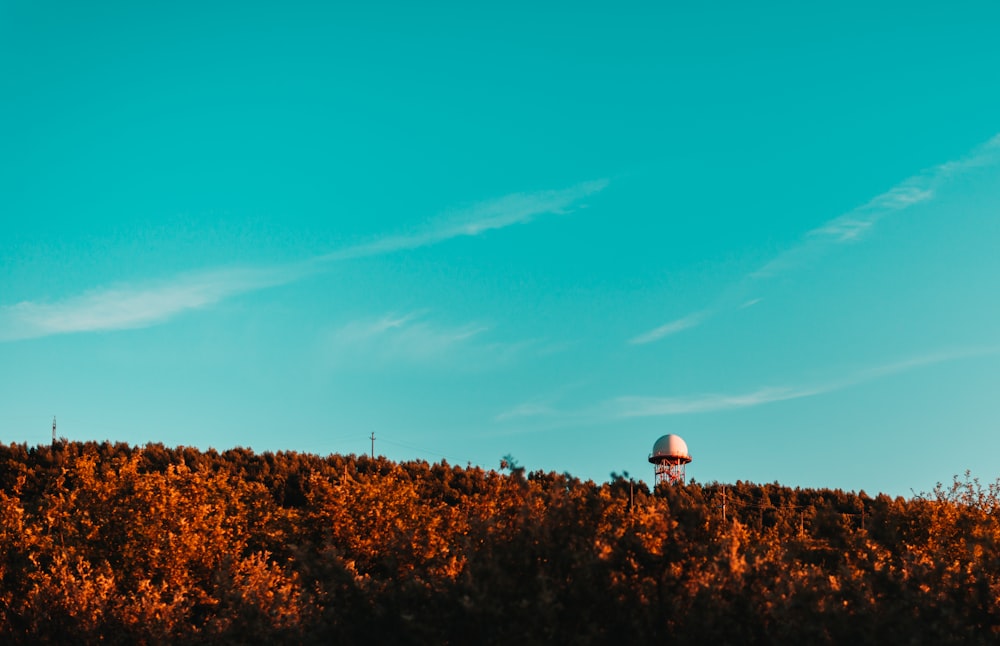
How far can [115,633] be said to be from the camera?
2448 cm

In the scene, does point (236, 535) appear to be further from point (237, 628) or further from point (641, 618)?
point (641, 618)

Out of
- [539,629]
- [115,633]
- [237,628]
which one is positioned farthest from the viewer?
[115,633]

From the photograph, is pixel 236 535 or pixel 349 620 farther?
pixel 236 535

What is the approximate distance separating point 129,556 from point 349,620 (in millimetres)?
22421

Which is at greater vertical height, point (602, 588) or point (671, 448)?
point (671, 448)

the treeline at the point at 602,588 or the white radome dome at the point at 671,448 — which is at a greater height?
the white radome dome at the point at 671,448

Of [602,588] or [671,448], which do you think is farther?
[671,448]

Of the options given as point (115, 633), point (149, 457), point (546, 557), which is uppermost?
point (149, 457)

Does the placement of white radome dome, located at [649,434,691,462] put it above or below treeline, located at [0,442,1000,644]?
above

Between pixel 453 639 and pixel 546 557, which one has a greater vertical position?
pixel 546 557

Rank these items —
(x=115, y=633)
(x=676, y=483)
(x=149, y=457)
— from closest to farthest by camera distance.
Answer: (x=115, y=633), (x=149, y=457), (x=676, y=483)

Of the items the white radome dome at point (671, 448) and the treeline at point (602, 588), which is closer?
the treeline at point (602, 588)

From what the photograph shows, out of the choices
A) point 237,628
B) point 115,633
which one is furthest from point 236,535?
point 237,628

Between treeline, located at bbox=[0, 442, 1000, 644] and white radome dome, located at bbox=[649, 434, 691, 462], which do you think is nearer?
treeline, located at bbox=[0, 442, 1000, 644]
